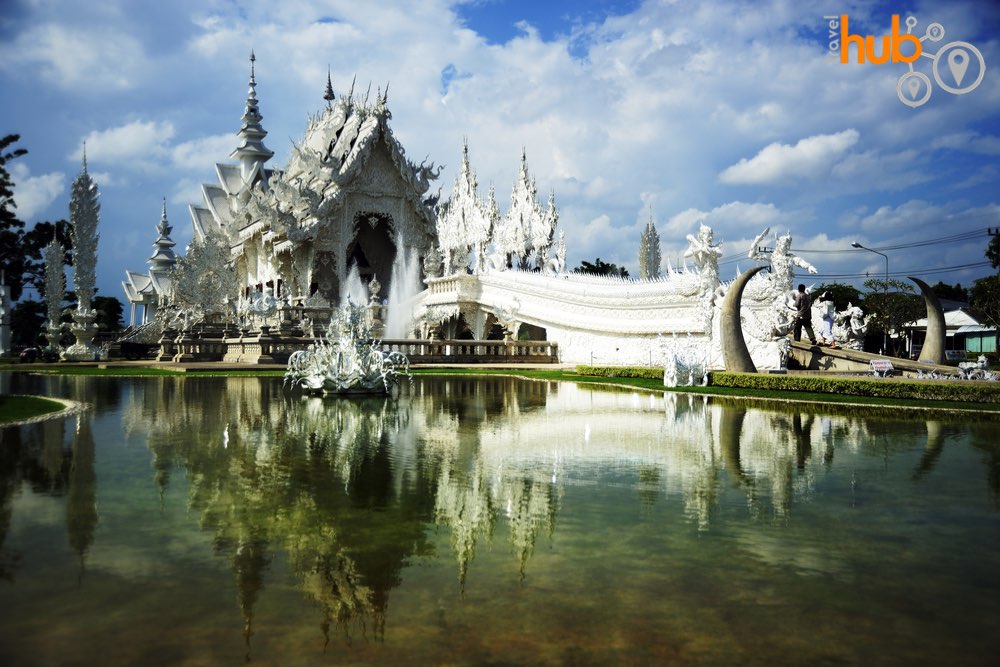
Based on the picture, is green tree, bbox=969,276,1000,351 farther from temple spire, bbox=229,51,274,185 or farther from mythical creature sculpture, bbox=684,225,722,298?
temple spire, bbox=229,51,274,185

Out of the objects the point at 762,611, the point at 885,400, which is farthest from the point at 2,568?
the point at 885,400

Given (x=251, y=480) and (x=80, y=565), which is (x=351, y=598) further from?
(x=251, y=480)

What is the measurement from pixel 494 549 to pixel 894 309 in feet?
152

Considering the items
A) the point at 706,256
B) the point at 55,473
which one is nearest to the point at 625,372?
the point at 706,256

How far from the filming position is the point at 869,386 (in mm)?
14742

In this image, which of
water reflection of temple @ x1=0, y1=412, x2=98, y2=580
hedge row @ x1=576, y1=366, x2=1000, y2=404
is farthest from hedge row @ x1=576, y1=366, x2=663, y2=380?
water reflection of temple @ x1=0, y1=412, x2=98, y2=580

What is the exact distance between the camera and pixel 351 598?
12.5 ft

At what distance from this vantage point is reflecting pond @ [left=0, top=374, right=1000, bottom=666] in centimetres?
330

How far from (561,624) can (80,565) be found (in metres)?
2.67

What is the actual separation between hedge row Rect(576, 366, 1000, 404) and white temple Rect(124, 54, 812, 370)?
5.11 metres

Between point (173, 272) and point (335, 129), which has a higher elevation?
point (335, 129)

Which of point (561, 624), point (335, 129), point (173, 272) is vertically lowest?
point (561, 624)

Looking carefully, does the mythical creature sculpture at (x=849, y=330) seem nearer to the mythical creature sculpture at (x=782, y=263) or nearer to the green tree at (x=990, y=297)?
the mythical creature sculpture at (x=782, y=263)

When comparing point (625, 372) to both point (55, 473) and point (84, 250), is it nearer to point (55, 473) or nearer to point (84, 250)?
point (55, 473)
